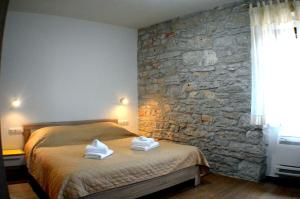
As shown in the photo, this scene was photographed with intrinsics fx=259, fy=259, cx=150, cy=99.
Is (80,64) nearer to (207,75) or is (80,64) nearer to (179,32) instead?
(179,32)

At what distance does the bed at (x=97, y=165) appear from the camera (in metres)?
2.44

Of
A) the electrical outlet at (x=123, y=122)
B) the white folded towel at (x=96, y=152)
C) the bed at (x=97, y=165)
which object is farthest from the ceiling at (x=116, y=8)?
the white folded towel at (x=96, y=152)

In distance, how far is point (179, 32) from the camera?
451 centimetres

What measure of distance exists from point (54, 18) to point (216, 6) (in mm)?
2628

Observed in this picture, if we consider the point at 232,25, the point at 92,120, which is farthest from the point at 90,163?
the point at 232,25

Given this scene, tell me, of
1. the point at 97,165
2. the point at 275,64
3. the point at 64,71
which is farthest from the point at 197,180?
the point at 64,71

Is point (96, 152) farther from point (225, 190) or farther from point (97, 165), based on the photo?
point (225, 190)

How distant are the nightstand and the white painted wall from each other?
39 cm

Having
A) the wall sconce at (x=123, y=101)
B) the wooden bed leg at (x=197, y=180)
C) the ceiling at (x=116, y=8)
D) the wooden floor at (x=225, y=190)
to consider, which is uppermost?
the ceiling at (x=116, y=8)

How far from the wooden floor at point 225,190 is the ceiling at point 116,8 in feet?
8.38

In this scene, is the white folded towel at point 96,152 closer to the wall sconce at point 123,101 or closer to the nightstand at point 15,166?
the nightstand at point 15,166

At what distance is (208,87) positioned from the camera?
4.06 meters

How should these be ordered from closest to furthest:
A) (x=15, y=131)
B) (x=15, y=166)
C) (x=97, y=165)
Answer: (x=97, y=165)
(x=15, y=166)
(x=15, y=131)

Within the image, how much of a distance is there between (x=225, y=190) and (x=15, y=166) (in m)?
2.91
